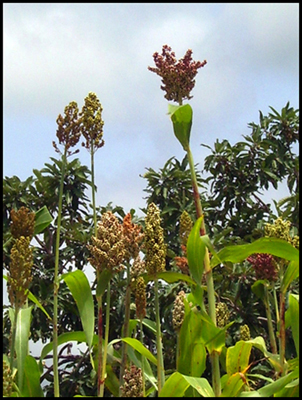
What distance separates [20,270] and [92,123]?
515 mm

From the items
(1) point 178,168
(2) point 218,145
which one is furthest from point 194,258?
(2) point 218,145

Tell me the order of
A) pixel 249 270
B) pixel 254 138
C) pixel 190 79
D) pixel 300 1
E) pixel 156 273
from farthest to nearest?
pixel 254 138
pixel 249 270
pixel 190 79
pixel 300 1
pixel 156 273

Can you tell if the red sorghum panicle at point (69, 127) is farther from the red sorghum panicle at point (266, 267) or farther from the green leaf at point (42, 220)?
the red sorghum panicle at point (266, 267)

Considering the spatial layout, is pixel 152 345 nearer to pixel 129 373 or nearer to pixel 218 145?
pixel 218 145

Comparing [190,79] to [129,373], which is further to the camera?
[190,79]

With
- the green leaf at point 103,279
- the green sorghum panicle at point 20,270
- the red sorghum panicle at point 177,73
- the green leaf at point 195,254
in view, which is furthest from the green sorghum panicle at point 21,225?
the red sorghum panicle at point 177,73

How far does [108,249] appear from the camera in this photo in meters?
1.14

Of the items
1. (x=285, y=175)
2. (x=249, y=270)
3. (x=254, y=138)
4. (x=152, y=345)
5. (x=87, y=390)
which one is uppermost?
(x=254, y=138)

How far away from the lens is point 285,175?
4.32 metres

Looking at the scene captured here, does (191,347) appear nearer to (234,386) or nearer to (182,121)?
(234,386)

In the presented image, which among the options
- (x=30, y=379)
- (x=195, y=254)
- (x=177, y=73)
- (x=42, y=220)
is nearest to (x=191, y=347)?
(x=195, y=254)

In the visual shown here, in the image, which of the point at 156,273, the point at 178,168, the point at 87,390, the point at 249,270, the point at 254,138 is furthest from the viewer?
the point at 254,138

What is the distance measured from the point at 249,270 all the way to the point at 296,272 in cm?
218

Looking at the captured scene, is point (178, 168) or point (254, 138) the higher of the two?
point (254, 138)
